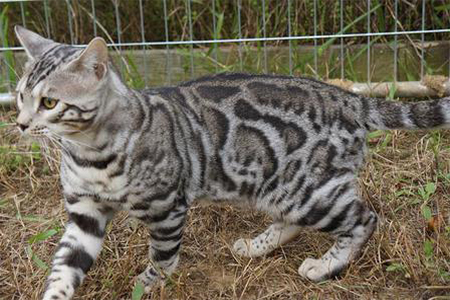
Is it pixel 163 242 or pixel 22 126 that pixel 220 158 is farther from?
pixel 22 126

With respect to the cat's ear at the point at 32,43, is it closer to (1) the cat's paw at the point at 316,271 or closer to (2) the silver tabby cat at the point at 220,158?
(2) the silver tabby cat at the point at 220,158

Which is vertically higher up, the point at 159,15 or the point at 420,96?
the point at 159,15

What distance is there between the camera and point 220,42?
5117 mm

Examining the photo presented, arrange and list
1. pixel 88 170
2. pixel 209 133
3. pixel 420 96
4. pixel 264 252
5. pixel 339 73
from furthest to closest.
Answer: pixel 339 73 → pixel 420 96 → pixel 264 252 → pixel 209 133 → pixel 88 170

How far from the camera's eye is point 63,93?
2.91 m

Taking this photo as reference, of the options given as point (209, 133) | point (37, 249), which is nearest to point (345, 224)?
point (209, 133)

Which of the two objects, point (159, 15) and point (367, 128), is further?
point (159, 15)

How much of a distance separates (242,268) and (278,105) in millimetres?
796

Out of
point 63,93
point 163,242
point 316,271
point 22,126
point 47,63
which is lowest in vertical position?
point 316,271

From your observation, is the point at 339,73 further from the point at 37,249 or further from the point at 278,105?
the point at 37,249

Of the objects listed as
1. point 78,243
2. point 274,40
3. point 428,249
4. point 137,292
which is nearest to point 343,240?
point 428,249

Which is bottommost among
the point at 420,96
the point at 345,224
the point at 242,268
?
the point at 242,268

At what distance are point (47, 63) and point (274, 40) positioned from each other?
2.47 meters

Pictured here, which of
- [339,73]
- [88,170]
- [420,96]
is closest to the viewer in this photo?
[88,170]
